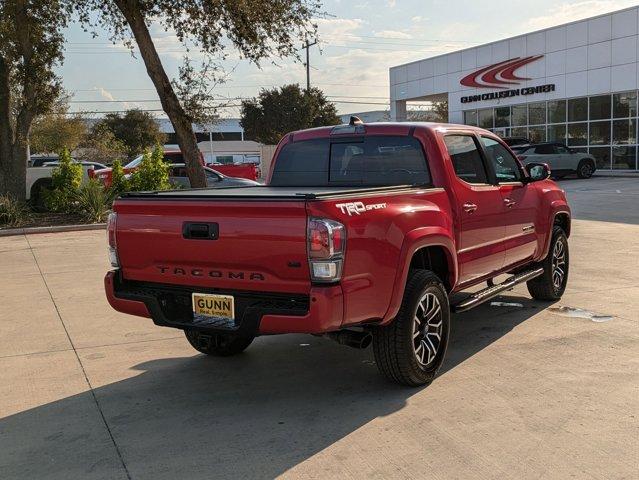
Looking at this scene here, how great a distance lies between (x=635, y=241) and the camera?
36.7 ft

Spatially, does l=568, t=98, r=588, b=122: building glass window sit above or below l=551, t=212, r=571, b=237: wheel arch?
above

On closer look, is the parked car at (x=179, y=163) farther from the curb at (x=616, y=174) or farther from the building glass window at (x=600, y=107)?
the building glass window at (x=600, y=107)

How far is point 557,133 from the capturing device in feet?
109

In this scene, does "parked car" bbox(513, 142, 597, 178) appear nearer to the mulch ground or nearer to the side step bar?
the mulch ground

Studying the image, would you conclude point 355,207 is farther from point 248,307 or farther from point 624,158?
point 624,158

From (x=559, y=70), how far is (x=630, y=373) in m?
30.5

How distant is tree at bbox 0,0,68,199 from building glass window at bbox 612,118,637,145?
23.8 meters

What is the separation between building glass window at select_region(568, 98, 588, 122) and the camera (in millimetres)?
31281

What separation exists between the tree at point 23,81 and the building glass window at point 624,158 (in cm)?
2406

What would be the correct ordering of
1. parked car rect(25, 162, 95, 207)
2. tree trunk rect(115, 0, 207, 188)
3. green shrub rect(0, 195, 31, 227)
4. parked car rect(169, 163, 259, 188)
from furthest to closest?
parked car rect(25, 162, 95, 207)
parked car rect(169, 163, 259, 188)
green shrub rect(0, 195, 31, 227)
tree trunk rect(115, 0, 207, 188)

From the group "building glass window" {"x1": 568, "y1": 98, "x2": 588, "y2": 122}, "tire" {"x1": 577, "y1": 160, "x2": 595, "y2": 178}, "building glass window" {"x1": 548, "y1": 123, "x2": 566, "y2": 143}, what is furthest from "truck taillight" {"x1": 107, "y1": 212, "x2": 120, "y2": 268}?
"building glass window" {"x1": 548, "y1": 123, "x2": 566, "y2": 143}

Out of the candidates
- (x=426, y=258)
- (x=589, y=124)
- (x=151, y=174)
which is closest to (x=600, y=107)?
(x=589, y=124)

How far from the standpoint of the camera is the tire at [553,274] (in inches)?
275

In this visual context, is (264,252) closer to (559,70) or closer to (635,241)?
(635,241)
